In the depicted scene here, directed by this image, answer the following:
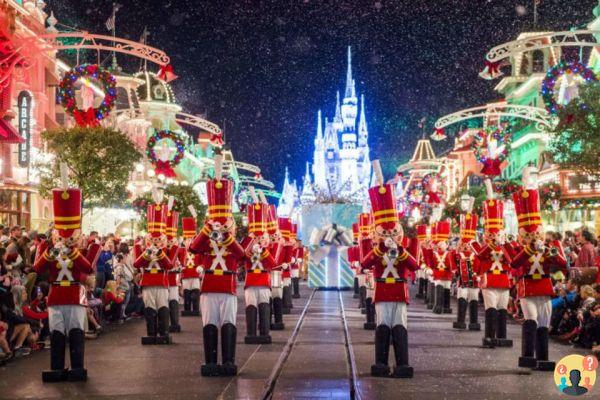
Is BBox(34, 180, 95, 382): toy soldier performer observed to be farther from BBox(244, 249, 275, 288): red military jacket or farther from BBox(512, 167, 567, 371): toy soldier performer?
BBox(512, 167, 567, 371): toy soldier performer

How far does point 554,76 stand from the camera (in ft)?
78.5

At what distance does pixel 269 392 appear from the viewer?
11.2m

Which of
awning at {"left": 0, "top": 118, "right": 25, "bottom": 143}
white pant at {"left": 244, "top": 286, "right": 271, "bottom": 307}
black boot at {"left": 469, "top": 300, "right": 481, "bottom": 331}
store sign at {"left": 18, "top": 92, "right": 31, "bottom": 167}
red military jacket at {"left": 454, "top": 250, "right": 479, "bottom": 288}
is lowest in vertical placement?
black boot at {"left": 469, "top": 300, "right": 481, "bottom": 331}

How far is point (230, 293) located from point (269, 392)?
229 cm

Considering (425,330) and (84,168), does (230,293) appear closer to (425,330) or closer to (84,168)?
(425,330)

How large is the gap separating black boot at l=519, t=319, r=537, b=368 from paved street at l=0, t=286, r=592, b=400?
21 cm

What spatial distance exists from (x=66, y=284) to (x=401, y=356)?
14.5 feet

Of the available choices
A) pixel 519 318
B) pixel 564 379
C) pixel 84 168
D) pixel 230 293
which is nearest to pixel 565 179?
pixel 519 318

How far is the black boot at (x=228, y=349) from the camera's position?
1291 centimetres

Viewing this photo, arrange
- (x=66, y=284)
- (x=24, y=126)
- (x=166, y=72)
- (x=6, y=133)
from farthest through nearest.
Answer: (x=24, y=126)
(x=166, y=72)
(x=6, y=133)
(x=66, y=284)

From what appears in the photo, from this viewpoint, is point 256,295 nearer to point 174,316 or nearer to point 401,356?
point 174,316

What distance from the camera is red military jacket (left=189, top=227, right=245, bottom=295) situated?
13227mm

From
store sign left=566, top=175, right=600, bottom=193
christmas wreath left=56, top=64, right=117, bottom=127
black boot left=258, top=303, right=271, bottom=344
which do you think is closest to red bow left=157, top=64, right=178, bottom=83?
christmas wreath left=56, top=64, right=117, bottom=127

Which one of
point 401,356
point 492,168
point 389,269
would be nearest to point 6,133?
point 389,269
